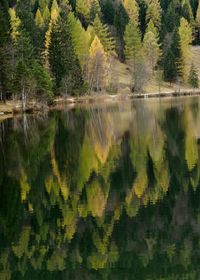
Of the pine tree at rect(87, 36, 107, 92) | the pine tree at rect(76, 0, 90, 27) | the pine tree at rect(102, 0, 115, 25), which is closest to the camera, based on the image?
the pine tree at rect(87, 36, 107, 92)

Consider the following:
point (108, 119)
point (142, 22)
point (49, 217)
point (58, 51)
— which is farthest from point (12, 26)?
point (49, 217)

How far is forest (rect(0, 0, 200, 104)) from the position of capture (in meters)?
84.9

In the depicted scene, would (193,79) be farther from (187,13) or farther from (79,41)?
(187,13)

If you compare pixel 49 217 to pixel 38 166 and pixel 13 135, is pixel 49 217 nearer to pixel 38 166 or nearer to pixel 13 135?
pixel 38 166

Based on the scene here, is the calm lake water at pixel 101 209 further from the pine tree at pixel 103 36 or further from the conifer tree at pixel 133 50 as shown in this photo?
the pine tree at pixel 103 36

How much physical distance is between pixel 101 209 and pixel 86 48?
97.2 m

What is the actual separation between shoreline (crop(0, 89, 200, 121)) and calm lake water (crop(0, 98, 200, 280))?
34.3 metres

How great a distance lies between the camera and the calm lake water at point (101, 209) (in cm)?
1656

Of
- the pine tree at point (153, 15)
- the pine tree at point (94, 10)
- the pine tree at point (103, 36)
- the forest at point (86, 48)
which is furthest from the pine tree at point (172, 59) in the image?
the pine tree at point (153, 15)

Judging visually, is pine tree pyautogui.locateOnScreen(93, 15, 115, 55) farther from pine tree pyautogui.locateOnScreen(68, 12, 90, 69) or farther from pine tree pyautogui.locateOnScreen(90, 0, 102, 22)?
pine tree pyautogui.locateOnScreen(90, 0, 102, 22)

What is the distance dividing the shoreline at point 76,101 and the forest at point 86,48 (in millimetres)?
1368

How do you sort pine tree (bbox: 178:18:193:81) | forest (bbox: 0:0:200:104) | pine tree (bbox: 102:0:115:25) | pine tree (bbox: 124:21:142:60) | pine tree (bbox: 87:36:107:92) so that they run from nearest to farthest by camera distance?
1. forest (bbox: 0:0:200:104)
2. pine tree (bbox: 87:36:107:92)
3. pine tree (bbox: 124:21:142:60)
4. pine tree (bbox: 178:18:193:81)
5. pine tree (bbox: 102:0:115:25)

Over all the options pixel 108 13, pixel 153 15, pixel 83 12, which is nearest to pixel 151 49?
pixel 83 12

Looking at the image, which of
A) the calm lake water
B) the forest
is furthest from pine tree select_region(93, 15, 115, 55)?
the calm lake water
